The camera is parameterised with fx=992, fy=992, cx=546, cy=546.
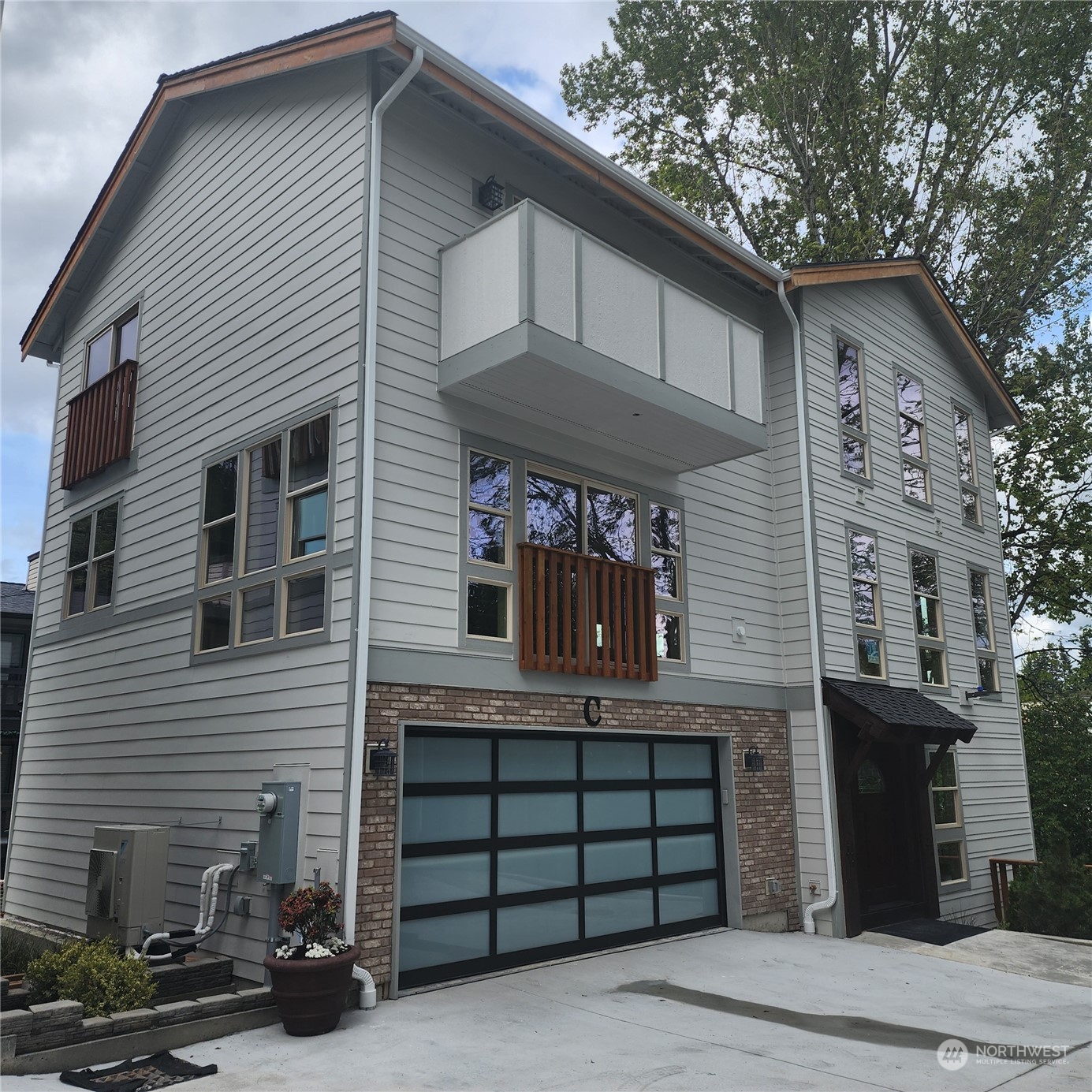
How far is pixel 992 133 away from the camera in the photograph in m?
21.3

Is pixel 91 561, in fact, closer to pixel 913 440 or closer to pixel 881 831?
pixel 881 831

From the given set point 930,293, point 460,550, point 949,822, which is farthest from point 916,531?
point 460,550

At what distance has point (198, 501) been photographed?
10.2 m

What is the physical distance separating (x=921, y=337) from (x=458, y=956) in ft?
40.5

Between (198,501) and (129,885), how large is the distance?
3853mm

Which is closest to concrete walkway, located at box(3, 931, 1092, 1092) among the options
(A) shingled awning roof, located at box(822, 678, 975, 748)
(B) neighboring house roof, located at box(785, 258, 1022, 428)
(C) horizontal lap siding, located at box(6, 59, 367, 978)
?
(C) horizontal lap siding, located at box(6, 59, 367, 978)

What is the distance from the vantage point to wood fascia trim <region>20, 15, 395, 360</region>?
8.61 metres

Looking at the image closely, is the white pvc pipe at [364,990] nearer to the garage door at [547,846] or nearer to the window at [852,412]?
the garage door at [547,846]

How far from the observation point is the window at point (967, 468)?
16500mm

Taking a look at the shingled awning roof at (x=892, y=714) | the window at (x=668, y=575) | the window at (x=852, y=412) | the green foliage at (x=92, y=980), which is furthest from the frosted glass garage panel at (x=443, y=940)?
the window at (x=852, y=412)

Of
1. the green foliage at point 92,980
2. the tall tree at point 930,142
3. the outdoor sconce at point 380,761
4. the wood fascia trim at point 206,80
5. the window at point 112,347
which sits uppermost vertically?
the tall tree at point 930,142

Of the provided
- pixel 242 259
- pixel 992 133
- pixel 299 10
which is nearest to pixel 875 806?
pixel 242 259

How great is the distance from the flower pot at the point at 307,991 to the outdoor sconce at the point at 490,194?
7012mm

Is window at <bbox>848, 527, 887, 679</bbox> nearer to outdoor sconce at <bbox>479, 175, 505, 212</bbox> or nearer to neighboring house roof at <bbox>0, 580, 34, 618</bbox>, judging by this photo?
outdoor sconce at <bbox>479, 175, 505, 212</bbox>
